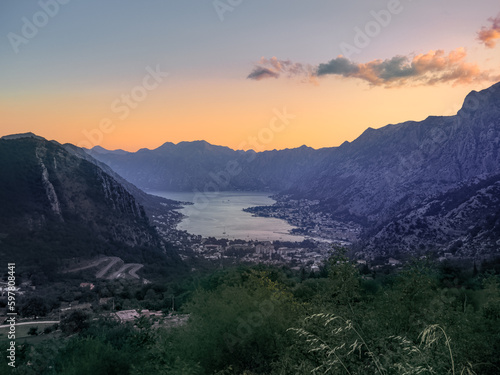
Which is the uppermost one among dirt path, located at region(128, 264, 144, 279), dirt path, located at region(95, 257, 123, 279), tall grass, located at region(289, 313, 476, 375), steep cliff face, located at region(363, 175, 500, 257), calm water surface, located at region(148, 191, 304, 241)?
tall grass, located at region(289, 313, 476, 375)

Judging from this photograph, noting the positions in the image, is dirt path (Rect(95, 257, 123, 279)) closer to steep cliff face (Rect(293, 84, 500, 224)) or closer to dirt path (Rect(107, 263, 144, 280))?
dirt path (Rect(107, 263, 144, 280))

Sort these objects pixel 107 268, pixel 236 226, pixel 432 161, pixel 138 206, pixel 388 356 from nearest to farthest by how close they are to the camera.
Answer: pixel 388 356, pixel 107 268, pixel 138 206, pixel 432 161, pixel 236 226

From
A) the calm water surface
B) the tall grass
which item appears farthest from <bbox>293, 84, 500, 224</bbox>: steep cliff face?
the tall grass

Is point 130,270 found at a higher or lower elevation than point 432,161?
lower

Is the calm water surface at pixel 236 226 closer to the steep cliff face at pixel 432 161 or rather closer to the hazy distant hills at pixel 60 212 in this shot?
the steep cliff face at pixel 432 161

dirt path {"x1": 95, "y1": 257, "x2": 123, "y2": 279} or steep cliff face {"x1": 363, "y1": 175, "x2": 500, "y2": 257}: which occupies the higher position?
steep cliff face {"x1": 363, "y1": 175, "x2": 500, "y2": 257}

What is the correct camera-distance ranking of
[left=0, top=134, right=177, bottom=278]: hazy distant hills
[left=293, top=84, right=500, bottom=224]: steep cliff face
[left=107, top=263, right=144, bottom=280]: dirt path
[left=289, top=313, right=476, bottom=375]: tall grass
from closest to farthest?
[left=289, top=313, right=476, bottom=375]: tall grass, [left=107, top=263, right=144, bottom=280]: dirt path, [left=0, top=134, right=177, bottom=278]: hazy distant hills, [left=293, top=84, right=500, bottom=224]: steep cliff face

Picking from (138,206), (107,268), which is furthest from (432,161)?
(107,268)

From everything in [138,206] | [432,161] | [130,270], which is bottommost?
[130,270]

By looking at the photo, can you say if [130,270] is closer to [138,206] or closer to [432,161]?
[138,206]
